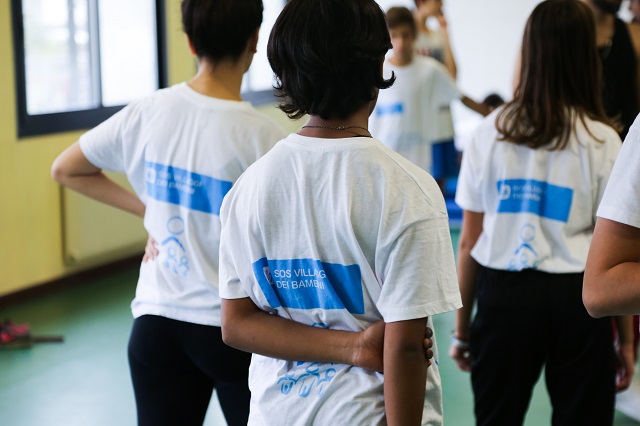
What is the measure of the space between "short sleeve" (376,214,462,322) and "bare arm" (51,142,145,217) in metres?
1.00

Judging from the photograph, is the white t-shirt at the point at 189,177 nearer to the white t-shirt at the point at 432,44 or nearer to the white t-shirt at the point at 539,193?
the white t-shirt at the point at 539,193

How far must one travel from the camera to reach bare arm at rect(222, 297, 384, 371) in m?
1.29

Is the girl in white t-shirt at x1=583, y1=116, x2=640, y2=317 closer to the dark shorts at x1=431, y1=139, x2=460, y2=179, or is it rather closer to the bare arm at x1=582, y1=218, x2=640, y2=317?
the bare arm at x1=582, y1=218, x2=640, y2=317

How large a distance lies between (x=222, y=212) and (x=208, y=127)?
0.48 metres

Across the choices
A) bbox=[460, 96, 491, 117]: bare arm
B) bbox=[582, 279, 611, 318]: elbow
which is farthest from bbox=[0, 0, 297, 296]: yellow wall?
bbox=[582, 279, 611, 318]: elbow

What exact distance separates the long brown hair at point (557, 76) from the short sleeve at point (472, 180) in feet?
0.37

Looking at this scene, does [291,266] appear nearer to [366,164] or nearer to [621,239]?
[366,164]

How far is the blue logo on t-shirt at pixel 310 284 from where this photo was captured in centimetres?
130

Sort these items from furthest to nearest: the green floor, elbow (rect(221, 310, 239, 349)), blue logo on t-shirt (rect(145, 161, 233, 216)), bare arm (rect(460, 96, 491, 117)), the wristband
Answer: bare arm (rect(460, 96, 491, 117)), the green floor, the wristband, blue logo on t-shirt (rect(145, 161, 233, 216)), elbow (rect(221, 310, 239, 349))

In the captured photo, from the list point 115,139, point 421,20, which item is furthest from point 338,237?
point 421,20

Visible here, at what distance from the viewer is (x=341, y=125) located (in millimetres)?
1328

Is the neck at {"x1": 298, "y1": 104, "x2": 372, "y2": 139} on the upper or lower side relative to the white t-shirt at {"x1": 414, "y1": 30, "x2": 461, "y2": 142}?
upper

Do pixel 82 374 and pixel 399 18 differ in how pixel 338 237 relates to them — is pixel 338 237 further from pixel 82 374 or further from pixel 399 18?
pixel 399 18

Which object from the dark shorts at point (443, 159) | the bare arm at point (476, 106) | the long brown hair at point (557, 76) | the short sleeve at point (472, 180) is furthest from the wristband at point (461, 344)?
the dark shorts at point (443, 159)
